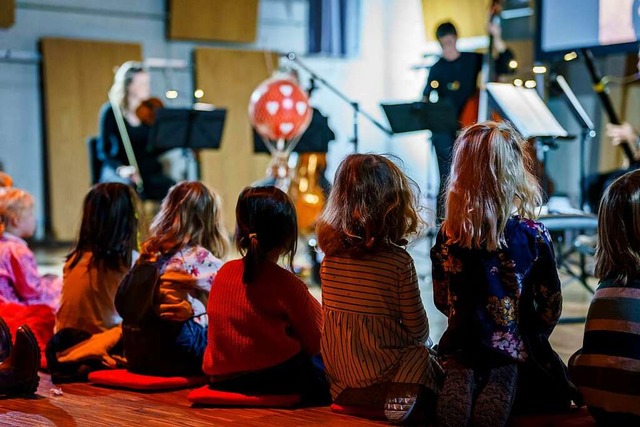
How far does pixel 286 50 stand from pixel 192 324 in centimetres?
635

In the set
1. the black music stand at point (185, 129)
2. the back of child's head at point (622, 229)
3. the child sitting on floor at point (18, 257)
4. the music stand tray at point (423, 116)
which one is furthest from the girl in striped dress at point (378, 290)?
the black music stand at point (185, 129)

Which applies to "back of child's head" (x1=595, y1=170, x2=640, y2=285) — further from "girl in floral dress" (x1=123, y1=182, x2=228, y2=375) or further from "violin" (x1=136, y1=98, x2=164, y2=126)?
"violin" (x1=136, y1=98, x2=164, y2=126)

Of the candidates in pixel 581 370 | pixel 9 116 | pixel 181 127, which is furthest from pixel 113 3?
pixel 581 370

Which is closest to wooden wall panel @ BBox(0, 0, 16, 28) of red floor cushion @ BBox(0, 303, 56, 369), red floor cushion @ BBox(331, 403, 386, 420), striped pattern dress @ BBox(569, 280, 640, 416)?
red floor cushion @ BBox(0, 303, 56, 369)

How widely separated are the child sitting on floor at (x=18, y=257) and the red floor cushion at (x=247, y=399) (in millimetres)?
1223

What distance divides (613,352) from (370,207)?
82 cm

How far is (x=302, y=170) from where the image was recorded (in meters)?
6.72

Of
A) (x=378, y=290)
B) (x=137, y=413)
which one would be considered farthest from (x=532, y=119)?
(x=137, y=413)

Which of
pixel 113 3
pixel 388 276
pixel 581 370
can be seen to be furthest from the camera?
pixel 113 3

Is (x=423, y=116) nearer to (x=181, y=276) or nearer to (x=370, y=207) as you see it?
(x=181, y=276)

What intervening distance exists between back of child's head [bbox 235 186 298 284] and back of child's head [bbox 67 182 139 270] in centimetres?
67

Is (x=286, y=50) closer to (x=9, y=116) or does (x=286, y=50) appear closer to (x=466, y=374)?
(x=9, y=116)

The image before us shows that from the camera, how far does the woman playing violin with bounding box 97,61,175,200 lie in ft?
23.0

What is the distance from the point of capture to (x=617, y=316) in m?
2.66
